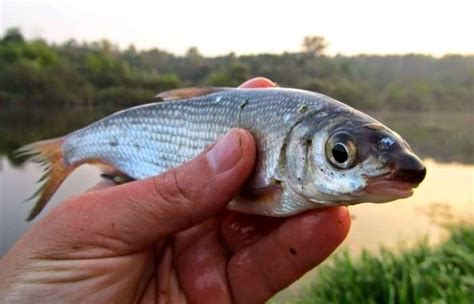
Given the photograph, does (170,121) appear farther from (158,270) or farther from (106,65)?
(106,65)

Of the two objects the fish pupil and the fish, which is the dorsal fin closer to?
the fish

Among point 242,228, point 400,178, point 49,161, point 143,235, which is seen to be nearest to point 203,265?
point 242,228

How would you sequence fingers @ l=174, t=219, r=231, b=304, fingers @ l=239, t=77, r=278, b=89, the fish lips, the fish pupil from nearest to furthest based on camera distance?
the fish lips → the fish pupil → fingers @ l=174, t=219, r=231, b=304 → fingers @ l=239, t=77, r=278, b=89

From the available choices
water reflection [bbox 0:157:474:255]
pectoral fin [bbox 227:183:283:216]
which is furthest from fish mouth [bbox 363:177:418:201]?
water reflection [bbox 0:157:474:255]

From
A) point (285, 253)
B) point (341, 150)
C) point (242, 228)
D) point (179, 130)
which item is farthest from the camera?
point (242, 228)

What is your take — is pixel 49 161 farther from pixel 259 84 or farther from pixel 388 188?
pixel 388 188

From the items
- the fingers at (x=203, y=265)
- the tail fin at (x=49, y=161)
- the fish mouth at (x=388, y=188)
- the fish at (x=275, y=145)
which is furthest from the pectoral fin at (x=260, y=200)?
the tail fin at (x=49, y=161)

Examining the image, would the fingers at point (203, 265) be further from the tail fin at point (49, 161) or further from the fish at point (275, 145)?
the tail fin at point (49, 161)
